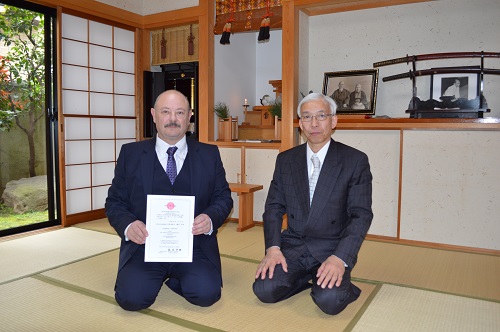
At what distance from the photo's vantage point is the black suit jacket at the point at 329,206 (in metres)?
2.18

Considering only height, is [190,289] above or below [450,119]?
below

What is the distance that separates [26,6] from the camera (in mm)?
3863

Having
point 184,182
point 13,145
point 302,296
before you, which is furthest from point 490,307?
point 13,145

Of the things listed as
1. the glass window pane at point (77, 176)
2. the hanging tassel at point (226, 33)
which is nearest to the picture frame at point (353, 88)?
the hanging tassel at point (226, 33)

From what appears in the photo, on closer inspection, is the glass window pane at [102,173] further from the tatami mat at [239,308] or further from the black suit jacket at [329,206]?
the black suit jacket at [329,206]

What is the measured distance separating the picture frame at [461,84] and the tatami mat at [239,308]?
212cm

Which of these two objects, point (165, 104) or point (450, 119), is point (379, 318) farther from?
point (450, 119)

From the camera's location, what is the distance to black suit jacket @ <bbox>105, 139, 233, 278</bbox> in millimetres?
2264

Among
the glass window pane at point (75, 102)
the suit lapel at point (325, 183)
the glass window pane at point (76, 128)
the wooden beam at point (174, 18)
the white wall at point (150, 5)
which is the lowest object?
the suit lapel at point (325, 183)

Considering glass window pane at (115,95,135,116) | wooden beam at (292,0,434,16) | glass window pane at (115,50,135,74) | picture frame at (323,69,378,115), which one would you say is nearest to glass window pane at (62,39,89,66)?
glass window pane at (115,50,135,74)

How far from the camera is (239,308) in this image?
220 centimetres

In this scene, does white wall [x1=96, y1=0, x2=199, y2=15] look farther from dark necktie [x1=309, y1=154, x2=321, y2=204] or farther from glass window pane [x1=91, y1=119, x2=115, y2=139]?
dark necktie [x1=309, y1=154, x2=321, y2=204]

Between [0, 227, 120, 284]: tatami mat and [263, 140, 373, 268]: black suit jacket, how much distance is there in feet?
5.46

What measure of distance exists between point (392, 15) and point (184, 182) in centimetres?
296
